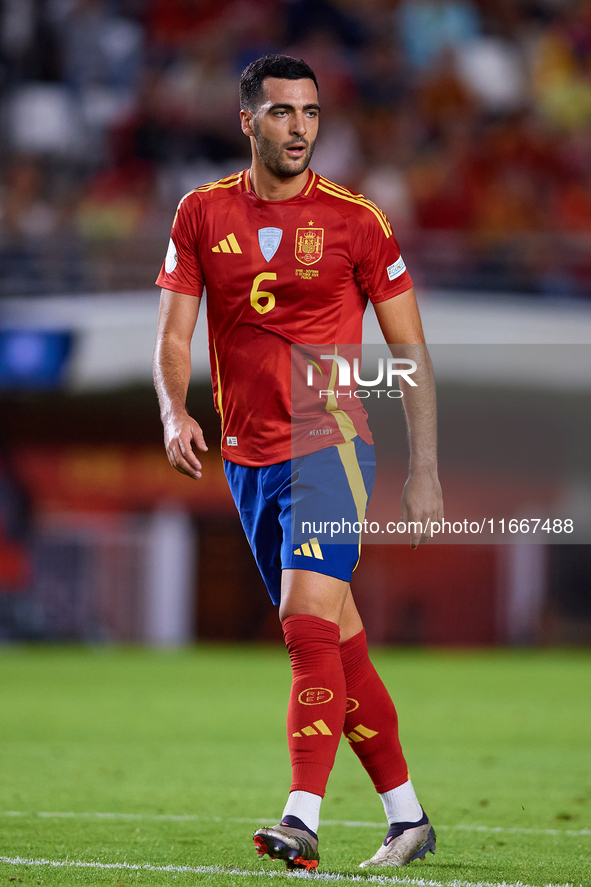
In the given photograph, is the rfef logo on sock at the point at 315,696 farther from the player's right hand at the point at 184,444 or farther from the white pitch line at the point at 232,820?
the white pitch line at the point at 232,820

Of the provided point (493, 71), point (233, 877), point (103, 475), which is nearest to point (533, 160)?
point (493, 71)

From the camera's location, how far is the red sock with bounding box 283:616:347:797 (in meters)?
3.26

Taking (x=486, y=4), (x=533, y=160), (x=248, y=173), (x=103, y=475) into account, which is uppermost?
(x=486, y=4)

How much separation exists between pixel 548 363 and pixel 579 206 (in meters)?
1.80

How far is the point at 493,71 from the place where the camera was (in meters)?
15.7

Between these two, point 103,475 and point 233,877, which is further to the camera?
point 103,475

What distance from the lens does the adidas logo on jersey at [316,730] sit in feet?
10.8

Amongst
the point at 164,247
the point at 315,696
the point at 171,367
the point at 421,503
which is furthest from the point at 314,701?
the point at 164,247

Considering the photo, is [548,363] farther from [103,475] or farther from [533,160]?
[103,475]

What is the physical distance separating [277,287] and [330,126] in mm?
11141

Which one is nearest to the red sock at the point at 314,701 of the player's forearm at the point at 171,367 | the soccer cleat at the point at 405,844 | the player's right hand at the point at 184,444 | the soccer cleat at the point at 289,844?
the soccer cleat at the point at 289,844

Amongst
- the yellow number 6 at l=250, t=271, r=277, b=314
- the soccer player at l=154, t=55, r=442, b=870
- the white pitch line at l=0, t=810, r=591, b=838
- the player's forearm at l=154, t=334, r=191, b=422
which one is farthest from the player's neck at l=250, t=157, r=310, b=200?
the white pitch line at l=0, t=810, r=591, b=838

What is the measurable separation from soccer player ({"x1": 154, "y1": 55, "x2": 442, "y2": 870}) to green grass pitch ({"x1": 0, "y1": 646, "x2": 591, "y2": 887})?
1.63 feet

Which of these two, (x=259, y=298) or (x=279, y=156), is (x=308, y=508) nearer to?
(x=259, y=298)
